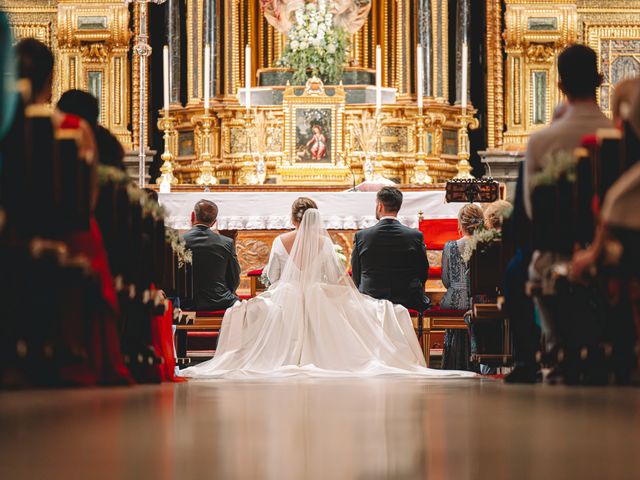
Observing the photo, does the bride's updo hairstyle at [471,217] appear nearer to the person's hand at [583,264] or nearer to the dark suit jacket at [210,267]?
the dark suit jacket at [210,267]

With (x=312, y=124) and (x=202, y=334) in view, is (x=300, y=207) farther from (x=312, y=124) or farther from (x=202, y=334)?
(x=312, y=124)

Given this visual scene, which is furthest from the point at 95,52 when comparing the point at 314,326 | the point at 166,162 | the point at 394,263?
the point at 314,326

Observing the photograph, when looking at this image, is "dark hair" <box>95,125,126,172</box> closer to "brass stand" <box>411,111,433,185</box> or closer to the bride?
the bride

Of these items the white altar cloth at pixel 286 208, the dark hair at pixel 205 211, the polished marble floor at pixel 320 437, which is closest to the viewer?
the polished marble floor at pixel 320 437

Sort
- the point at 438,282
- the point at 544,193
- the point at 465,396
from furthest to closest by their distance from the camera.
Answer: the point at 438,282 < the point at 544,193 < the point at 465,396

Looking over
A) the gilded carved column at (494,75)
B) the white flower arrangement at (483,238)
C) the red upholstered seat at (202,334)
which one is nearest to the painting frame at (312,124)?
the gilded carved column at (494,75)

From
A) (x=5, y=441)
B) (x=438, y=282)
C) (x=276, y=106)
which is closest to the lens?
(x=5, y=441)

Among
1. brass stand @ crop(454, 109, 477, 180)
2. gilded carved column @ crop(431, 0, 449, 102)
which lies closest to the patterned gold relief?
gilded carved column @ crop(431, 0, 449, 102)

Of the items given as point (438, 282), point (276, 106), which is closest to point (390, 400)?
point (438, 282)

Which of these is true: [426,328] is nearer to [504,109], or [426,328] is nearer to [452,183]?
[452,183]

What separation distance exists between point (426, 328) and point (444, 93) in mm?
6250

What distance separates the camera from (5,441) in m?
2.46

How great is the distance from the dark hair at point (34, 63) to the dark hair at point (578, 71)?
2205 millimetres

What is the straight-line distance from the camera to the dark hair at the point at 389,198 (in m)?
9.19
